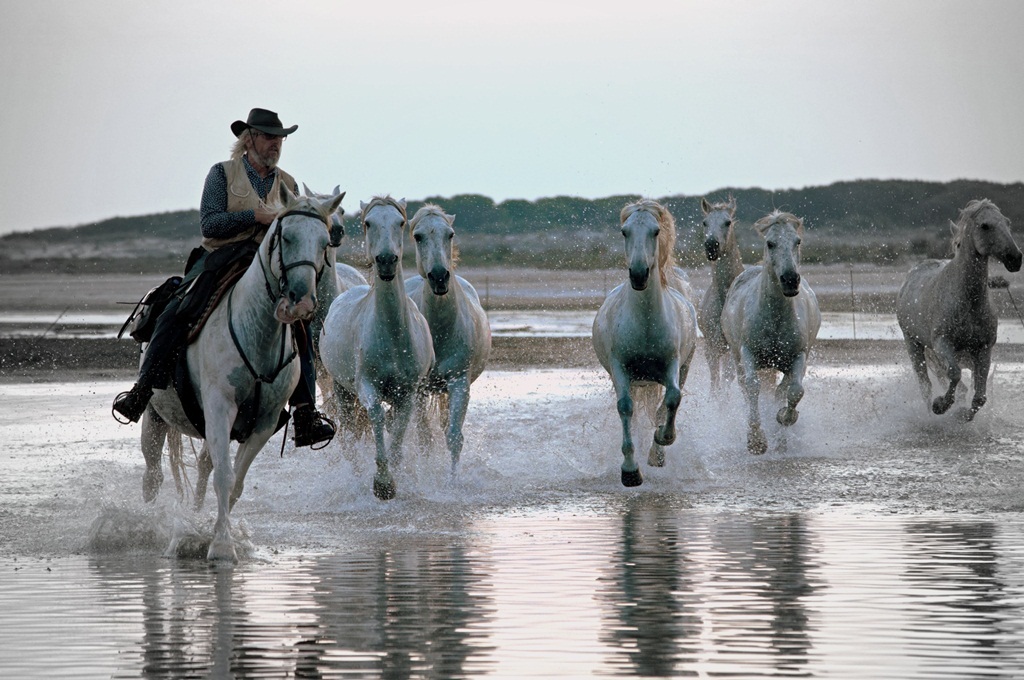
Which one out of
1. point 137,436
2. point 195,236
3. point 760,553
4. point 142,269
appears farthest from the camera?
point 195,236

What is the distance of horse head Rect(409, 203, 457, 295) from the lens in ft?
33.3

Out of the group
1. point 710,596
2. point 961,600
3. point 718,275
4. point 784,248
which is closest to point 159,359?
point 710,596

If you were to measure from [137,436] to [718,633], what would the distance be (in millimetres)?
9281

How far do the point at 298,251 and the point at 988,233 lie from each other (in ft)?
27.2

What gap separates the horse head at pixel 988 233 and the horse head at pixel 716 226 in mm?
2296

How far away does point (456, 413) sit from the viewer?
36.2 ft

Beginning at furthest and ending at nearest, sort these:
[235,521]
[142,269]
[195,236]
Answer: [195,236] → [142,269] → [235,521]

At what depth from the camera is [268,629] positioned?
609 centimetres

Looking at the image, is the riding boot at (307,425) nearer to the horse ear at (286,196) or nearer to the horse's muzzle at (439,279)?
the horse ear at (286,196)

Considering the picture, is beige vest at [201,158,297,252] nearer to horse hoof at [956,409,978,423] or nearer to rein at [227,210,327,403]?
rein at [227,210,327,403]

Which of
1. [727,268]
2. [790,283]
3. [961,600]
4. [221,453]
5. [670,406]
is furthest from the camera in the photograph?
[727,268]

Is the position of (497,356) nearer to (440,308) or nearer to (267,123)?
(440,308)

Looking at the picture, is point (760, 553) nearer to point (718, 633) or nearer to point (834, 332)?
point (718, 633)

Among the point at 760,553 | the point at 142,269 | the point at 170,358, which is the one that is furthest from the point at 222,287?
the point at 142,269
